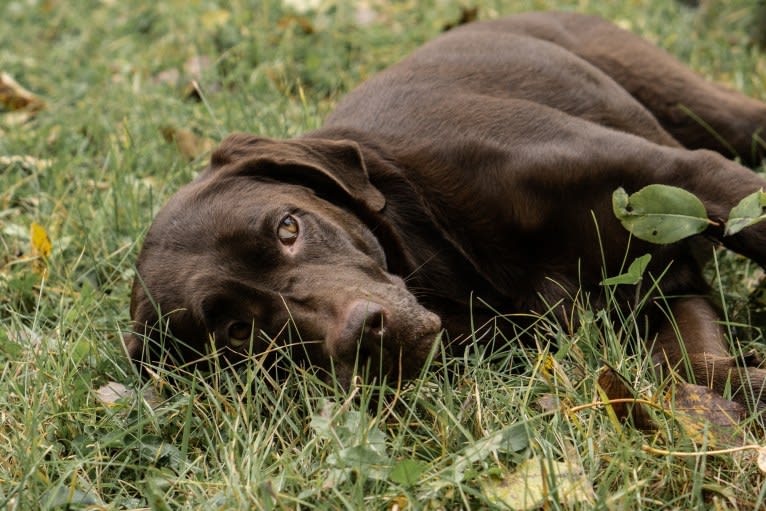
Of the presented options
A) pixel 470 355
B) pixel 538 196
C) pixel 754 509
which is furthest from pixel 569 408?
pixel 538 196

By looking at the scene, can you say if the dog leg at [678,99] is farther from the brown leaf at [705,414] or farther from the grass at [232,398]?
the brown leaf at [705,414]

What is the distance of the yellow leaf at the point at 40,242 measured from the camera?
3.94 meters

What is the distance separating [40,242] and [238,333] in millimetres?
1359

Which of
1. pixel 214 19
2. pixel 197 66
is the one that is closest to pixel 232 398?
pixel 197 66

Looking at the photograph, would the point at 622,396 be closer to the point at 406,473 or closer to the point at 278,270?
Result: the point at 406,473

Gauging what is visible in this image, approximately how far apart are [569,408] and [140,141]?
2987 mm

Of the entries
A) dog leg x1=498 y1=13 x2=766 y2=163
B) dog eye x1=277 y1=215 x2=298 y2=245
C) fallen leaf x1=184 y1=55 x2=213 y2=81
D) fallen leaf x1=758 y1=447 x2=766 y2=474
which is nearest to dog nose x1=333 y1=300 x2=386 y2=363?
dog eye x1=277 y1=215 x2=298 y2=245

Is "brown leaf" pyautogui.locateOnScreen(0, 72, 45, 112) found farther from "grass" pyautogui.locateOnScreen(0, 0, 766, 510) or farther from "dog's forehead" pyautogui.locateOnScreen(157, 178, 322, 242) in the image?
"dog's forehead" pyautogui.locateOnScreen(157, 178, 322, 242)

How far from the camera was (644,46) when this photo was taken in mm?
4859

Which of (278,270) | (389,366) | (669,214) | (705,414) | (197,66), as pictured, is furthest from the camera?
(197,66)

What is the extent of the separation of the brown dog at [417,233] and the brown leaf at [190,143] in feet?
3.59

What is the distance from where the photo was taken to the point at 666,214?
112 inches

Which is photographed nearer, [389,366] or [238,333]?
[389,366]

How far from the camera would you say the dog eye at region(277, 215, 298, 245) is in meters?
3.04
